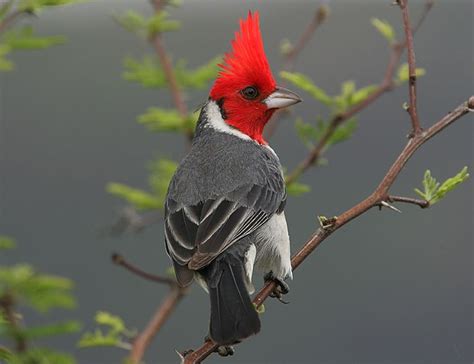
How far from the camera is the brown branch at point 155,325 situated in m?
2.98

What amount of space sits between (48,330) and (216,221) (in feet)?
5.28

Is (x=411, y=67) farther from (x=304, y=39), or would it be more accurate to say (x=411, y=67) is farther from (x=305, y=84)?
(x=304, y=39)

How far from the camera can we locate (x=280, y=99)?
421 cm

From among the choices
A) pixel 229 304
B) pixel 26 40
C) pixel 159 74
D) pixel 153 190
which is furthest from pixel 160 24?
pixel 229 304

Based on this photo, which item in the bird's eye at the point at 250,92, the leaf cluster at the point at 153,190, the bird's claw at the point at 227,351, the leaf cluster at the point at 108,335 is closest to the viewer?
the leaf cluster at the point at 108,335

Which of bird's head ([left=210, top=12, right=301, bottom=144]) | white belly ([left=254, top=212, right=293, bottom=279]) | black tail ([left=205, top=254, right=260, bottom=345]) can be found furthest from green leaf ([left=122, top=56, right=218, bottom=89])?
black tail ([left=205, top=254, right=260, bottom=345])

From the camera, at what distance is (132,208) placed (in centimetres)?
396

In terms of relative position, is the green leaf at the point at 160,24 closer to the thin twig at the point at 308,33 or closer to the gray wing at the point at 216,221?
the thin twig at the point at 308,33

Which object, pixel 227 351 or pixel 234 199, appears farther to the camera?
pixel 234 199

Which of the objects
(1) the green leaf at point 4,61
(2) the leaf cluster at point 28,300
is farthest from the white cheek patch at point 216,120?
(2) the leaf cluster at point 28,300

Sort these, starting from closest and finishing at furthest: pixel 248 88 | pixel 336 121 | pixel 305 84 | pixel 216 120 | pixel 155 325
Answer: pixel 155 325 < pixel 305 84 < pixel 336 121 < pixel 248 88 < pixel 216 120

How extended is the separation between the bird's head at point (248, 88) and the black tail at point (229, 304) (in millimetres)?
1011

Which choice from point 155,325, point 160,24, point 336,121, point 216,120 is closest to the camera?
point 155,325

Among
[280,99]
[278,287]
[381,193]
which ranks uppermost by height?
[280,99]
